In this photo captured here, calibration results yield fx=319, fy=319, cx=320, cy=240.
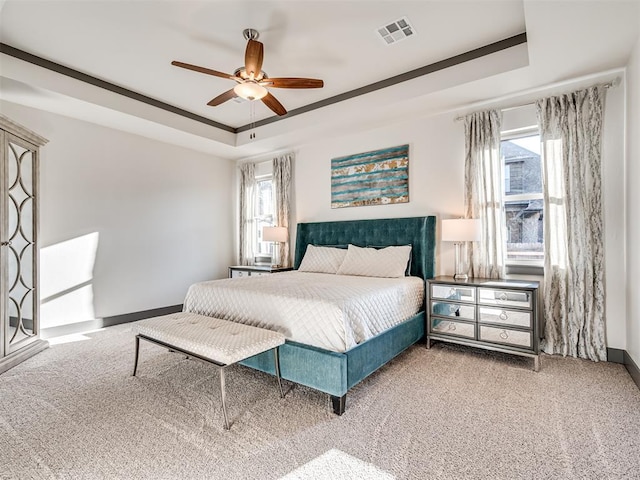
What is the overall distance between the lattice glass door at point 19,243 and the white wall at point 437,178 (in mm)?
3321

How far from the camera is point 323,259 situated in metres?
4.32

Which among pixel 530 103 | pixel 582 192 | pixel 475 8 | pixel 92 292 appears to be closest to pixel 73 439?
pixel 92 292

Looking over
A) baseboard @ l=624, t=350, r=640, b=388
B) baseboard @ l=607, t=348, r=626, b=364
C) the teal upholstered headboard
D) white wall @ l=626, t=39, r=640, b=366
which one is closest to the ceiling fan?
the teal upholstered headboard

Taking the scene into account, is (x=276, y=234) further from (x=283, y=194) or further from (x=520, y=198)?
(x=520, y=198)

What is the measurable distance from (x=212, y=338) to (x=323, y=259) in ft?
7.52

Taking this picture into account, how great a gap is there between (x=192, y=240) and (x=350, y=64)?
378 centimetres

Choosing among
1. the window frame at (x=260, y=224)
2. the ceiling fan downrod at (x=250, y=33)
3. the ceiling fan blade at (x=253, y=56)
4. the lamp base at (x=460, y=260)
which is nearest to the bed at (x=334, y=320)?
the lamp base at (x=460, y=260)

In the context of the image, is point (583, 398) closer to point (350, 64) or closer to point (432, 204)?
point (432, 204)

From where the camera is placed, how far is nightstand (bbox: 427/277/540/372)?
9.20 feet

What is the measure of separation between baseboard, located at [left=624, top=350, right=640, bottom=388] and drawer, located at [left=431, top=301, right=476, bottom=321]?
1167 mm

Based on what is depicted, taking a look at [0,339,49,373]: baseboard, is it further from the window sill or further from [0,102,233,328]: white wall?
the window sill

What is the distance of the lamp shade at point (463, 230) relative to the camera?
325 centimetres

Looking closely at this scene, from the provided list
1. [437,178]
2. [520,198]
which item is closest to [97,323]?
[437,178]

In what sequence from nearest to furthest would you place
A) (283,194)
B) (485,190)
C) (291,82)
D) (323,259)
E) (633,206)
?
(633,206) < (291,82) < (485,190) < (323,259) < (283,194)
